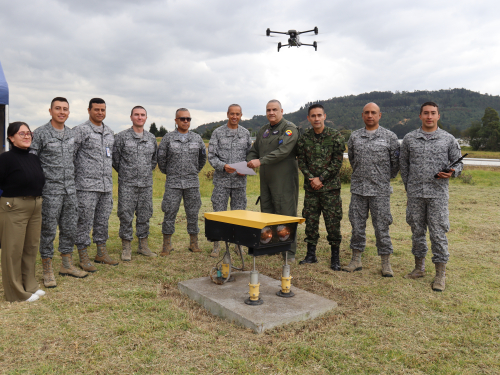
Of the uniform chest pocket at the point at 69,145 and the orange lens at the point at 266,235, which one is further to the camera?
the uniform chest pocket at the point at 69,145

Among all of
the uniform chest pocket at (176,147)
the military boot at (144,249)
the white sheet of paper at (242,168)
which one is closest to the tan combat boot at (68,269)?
the military boot at (144,249)

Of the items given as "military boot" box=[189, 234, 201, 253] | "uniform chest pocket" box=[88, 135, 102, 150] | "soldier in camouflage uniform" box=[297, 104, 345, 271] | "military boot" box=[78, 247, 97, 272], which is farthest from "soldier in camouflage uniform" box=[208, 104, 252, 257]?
"military boot" box=[78, 247, 97, 272]

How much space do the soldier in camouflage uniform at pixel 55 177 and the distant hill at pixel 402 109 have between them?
7720cm

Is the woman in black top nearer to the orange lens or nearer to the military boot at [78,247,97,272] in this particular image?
the military boot at [78,247,97,272]

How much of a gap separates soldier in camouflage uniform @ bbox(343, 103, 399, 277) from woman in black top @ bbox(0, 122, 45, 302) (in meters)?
3.55

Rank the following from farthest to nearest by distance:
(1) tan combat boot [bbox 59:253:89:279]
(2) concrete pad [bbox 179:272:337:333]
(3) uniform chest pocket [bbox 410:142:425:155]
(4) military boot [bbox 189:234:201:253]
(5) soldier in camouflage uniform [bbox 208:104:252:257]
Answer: (4) military boot [bbox 189:234:201:253] → (5) soldier in camouflage uniform [bbox 208:104:252:257] → (1) tan combat boot [bbox 59:253:89:279] → (3) uniform chest pocket [bbox 410:142:425:155] → (2) concrete pad [bbox 179:272:337:333]

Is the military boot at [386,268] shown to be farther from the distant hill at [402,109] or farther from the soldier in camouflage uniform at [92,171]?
the distant hill at [402,109]

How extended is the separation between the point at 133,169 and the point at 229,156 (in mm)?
1331

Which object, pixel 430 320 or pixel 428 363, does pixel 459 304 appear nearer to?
pixel 430 320

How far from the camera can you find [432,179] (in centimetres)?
429

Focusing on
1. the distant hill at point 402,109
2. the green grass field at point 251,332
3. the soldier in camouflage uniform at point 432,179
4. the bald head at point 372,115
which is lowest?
the green grass field at point 251,332

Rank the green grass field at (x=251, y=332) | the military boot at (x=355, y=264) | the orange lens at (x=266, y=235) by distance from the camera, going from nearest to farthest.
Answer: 1. the green grass field at (x=251, y=332)
2. the orange lens at (x=266, y=235)
3. the military boot at (x=355, y=264)

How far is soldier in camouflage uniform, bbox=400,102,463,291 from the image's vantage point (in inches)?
169

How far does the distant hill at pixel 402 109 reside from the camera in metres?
87.7
